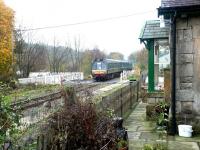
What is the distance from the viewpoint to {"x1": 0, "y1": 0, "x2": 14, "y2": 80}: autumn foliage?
1489 inches

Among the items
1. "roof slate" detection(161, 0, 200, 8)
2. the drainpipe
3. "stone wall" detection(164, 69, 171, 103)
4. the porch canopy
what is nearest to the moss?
"stone wall" detection(164, 69, 171, 103)

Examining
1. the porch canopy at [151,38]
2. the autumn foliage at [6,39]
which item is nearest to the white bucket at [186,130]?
the porch canopy at [151,38]

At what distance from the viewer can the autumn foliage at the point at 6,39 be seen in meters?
37.8

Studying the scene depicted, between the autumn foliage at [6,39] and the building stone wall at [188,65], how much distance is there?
28.4 metres

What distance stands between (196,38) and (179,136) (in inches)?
104

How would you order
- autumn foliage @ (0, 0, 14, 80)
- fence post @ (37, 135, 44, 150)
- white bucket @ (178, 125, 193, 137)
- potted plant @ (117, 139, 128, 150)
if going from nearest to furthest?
fence post @ (37, 135, 44, 150) < potted plant @ (117, 139, 128, 150) < white bucket @ (178, 125, 193, 137) < autumn foliage @ (0, 0, 14, 80)

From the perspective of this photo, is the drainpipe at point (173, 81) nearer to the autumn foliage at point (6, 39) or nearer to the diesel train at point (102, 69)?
Result: the autumn foliage at point (6, 39)

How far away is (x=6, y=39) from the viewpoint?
39.6m

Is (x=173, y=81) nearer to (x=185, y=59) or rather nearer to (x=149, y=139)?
(x=185, y=59)

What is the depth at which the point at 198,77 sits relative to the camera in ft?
34.0

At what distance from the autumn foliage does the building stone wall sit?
28.4m

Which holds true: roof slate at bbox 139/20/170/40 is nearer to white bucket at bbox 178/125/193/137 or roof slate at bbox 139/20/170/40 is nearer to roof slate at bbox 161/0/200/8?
roof slate at bbox 161/0/200/8

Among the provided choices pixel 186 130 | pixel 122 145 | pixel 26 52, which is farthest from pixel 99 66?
pixel 122 145

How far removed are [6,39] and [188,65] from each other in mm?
31780
